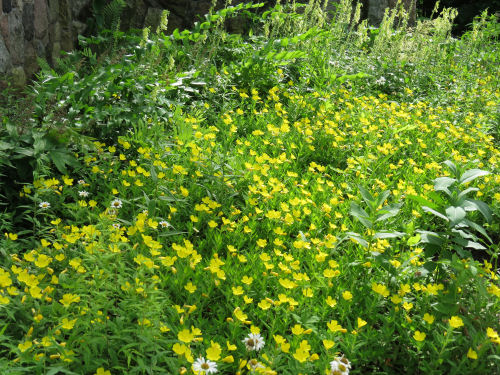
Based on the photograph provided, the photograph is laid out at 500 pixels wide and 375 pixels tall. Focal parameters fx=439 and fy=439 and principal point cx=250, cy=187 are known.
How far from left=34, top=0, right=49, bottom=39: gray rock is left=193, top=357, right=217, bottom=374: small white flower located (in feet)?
11.0

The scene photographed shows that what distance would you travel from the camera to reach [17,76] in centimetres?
356

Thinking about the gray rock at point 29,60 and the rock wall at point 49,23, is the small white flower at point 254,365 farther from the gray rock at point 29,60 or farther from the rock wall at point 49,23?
the gray rock at point 29,60

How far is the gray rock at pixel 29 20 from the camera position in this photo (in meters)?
3.62

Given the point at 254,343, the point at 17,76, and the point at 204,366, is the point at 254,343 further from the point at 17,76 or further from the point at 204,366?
the point at 17,76

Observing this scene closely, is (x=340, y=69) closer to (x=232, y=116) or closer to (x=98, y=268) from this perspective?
(x=232, y=116)

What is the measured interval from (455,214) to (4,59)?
11.0ft

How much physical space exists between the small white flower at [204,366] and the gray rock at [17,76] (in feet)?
9.39

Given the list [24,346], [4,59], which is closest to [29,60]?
[4,59]

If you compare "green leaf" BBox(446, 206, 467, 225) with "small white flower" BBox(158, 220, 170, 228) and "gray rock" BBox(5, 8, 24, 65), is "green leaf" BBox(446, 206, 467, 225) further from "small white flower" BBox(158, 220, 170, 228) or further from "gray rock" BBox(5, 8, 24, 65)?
"gray rock" BBox(5, 8, 24, 65)

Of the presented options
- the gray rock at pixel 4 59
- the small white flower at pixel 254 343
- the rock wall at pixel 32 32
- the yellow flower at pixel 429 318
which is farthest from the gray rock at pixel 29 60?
the yellow flower at pixel 429 318

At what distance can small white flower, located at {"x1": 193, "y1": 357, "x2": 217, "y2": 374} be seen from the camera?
5.40ft

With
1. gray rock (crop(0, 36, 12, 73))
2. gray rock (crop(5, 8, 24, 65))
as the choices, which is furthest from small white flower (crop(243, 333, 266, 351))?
gray rock (crop(5, 8, 24, 65))

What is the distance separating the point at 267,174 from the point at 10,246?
1747 mm

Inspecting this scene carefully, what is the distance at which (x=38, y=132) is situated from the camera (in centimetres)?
287
